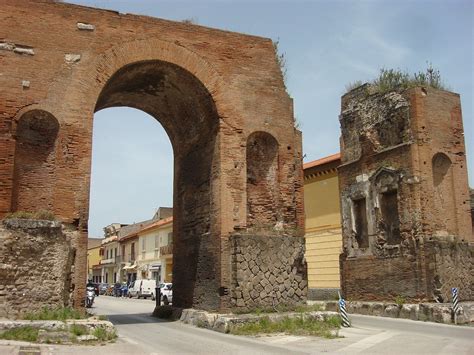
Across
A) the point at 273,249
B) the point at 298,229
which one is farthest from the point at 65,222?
the point at 298,229

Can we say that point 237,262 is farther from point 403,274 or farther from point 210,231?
point 403,274

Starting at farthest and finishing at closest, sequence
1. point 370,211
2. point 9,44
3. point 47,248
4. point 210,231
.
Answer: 1. point 370,211
2. point 210,231
3. point 9,44
4. point 47,248

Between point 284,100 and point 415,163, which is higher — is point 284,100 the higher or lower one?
the higher one

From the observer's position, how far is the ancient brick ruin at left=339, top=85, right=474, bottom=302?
16297 millimetres

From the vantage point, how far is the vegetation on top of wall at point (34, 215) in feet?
34.6

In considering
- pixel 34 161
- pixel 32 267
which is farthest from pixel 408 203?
pixel 32 267

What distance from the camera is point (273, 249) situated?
41.7ft

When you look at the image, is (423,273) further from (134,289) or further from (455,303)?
(134,289)

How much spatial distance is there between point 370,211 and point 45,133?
11257 mm

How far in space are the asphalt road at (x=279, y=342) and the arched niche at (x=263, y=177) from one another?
3.22 meters

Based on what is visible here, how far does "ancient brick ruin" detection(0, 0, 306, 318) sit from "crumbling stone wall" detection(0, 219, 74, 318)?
0.50ft

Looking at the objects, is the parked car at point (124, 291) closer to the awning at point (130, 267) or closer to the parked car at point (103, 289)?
the parked car at point (103, 289)

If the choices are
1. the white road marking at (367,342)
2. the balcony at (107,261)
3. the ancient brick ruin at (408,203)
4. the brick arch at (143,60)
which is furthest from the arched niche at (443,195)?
the balcony at (107,261)

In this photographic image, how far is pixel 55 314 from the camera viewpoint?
1008cm
